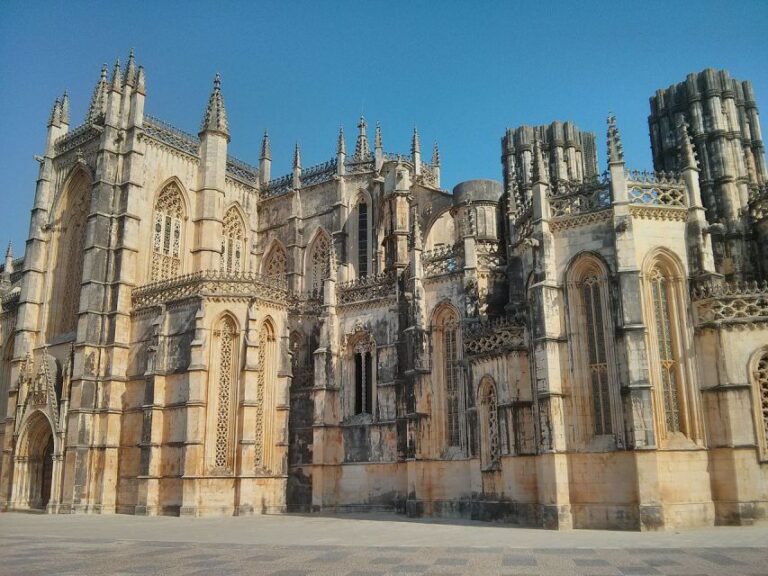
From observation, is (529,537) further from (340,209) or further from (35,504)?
(35,504)

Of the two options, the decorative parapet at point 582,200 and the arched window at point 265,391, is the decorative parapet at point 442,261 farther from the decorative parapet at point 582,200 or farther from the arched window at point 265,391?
the arched window at point 265,391

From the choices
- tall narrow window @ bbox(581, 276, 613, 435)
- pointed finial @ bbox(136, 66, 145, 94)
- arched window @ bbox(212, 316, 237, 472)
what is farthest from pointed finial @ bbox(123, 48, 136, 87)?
tall narrow window @ bbox(581, 276, 613, 435)

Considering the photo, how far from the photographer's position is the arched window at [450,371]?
3030cm

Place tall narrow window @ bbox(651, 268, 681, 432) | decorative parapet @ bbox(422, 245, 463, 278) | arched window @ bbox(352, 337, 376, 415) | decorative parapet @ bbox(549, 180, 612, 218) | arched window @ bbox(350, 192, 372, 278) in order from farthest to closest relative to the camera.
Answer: arched window @ bbox(350, 192, 372, 278)
arched window @ bbox(352, 337, 376, 415)
decorative parapet @ bbox(422, 245, 463, 278)
decorative parapet @ bbox(549, 180, 612, 218)
tall narrow window @ bbox(651, 268, 681, 432)

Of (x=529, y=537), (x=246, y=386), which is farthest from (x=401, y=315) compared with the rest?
(x=529, y=537)

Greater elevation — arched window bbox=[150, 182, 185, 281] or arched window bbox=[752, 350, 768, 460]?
arched window bbox=[150, 182, 185, 281]

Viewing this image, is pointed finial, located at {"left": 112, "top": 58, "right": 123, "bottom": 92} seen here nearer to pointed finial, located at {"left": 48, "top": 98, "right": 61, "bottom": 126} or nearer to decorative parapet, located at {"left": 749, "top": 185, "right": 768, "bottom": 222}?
pointed finial, located at {"left": 48, "top": 98, "right": 61, "bottom": 126}

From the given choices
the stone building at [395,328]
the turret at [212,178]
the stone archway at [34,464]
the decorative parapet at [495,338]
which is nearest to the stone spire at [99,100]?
the stone building at [395,328]

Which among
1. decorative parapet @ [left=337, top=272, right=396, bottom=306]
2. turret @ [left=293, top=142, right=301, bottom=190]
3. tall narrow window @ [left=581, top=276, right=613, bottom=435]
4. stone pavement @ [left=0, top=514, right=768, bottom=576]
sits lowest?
stone pavement @ [left=0, top=514, right=768, bottom=576]

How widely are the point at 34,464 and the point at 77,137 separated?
19858 millimetres

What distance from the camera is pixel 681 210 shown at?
23594mm

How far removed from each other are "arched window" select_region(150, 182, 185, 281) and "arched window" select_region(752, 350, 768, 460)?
30410mm

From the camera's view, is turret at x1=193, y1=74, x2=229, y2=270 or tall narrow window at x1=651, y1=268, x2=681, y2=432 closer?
tall narrow window at x1=651, y1=268, x2=681, y2=432

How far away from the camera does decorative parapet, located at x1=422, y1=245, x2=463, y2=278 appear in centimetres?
3158
